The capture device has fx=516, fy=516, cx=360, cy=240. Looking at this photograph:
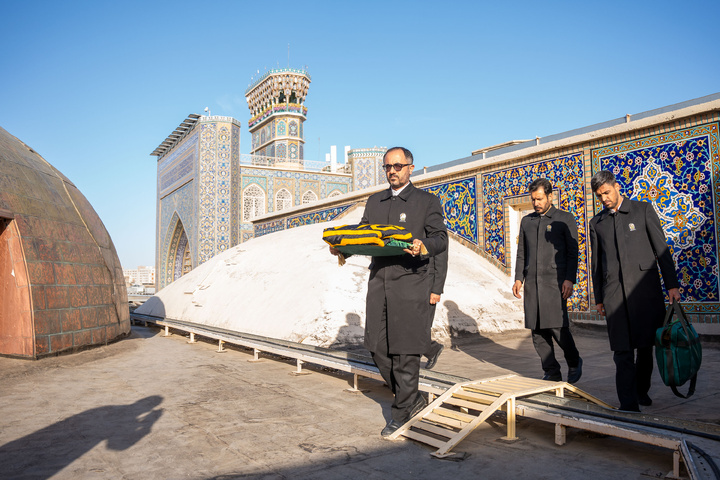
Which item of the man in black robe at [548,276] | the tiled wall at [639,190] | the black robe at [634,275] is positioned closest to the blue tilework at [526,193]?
the tiled wall at [639,190]

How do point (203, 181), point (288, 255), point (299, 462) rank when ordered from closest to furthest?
point (299, 462)
point (288, 255)
point (203, 181)

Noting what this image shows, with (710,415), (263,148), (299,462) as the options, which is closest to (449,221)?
(710,415)

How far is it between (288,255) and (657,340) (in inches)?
245

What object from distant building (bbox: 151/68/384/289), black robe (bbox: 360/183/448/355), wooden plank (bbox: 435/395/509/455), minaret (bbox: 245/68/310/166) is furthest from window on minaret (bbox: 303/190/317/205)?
wooden plank (bbox: 435/395/509/455)

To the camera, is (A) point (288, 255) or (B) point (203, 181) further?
(B) point (203, 181)

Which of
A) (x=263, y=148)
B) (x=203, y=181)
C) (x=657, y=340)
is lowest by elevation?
(x=657, y=340)

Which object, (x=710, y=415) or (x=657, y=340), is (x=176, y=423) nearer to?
(x=657, y=340)

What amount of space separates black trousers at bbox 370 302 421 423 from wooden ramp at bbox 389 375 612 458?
0.09 metres

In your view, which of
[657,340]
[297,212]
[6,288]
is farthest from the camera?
[297,212]

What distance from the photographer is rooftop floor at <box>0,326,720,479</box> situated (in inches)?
95.5

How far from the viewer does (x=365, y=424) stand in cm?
323

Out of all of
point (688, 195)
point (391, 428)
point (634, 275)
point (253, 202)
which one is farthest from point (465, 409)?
point (253, 202)

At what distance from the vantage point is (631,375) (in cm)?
311

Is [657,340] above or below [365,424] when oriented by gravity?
above
